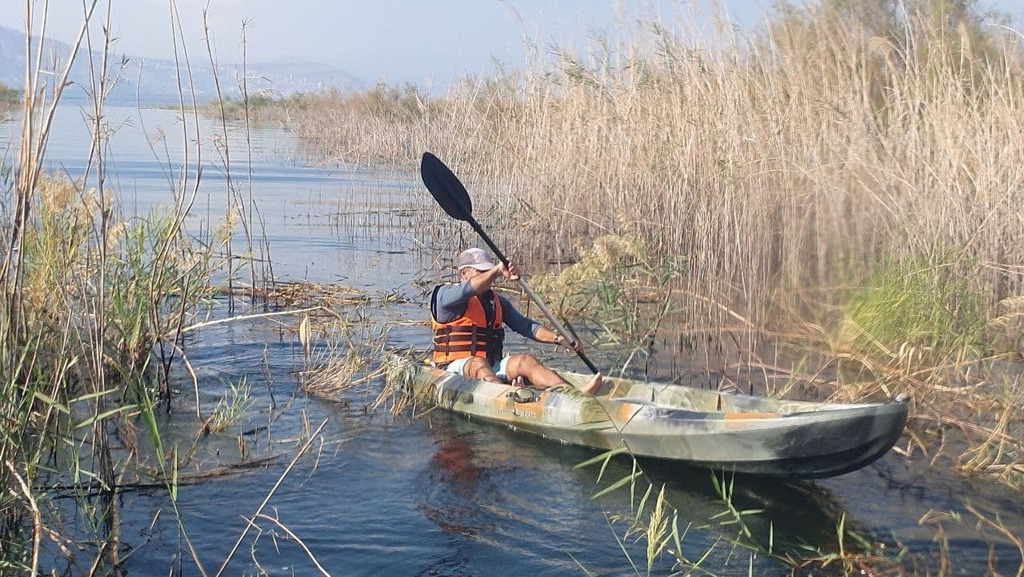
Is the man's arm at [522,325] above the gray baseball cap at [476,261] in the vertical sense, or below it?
below

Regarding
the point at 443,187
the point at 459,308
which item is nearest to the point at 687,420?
the point at 459,308

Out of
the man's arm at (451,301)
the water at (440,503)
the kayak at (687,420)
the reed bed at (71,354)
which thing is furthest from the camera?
the man's arm at (451,301)

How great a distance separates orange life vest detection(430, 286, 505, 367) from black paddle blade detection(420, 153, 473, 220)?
23.3 inches

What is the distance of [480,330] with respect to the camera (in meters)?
6.44

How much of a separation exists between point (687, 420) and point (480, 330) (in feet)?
6.01

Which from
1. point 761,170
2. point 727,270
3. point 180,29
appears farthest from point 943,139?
point 180,29

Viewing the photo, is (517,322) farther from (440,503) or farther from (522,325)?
(440,503)

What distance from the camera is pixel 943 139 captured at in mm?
6879

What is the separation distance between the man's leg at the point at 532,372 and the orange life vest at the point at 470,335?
0.23 meters

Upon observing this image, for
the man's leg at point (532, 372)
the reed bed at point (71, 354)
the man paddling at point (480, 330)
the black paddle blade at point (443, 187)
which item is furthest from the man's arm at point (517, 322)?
the reed bed at point (71, 354)

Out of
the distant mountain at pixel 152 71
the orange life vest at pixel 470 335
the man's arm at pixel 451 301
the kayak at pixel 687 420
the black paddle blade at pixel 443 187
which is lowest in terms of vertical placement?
the kayak at pixel 687 420

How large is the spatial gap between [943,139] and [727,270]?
1.67m

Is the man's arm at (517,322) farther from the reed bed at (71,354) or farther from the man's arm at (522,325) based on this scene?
the reed bed at (71,354)

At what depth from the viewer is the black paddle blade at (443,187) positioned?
261 inches
